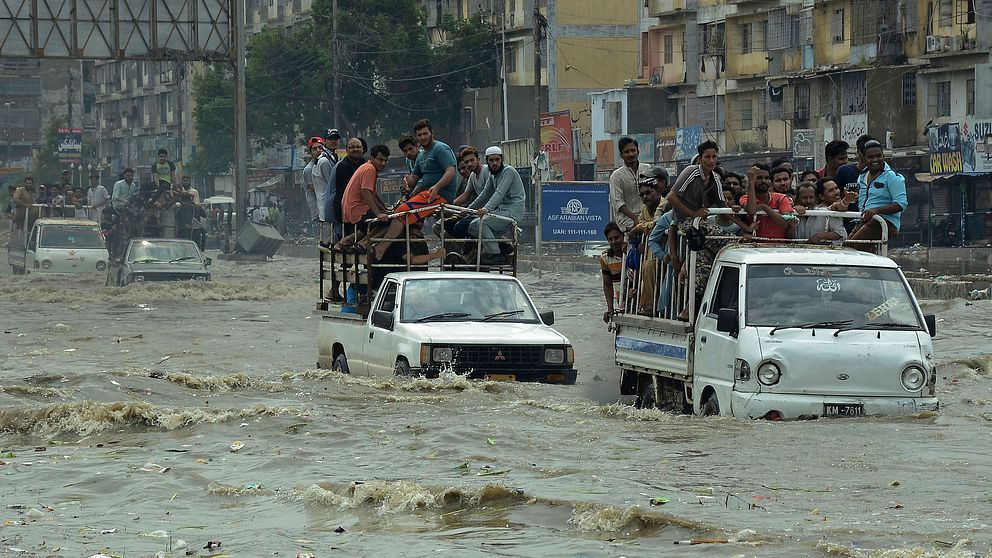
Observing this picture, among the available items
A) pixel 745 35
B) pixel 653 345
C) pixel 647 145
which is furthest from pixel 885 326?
pixel 647 145

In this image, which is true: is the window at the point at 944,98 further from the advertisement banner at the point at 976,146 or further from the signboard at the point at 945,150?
the advertisement banner at the point at 976,146

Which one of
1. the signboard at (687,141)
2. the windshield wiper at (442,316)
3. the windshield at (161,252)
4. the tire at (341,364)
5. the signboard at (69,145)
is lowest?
the tire at (341,364)

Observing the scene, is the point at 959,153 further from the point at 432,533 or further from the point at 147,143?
the point at 147,143

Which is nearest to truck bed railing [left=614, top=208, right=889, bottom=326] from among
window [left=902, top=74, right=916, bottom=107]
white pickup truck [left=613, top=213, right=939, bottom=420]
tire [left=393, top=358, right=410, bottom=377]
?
white pickup truck [left=613, top=213, right=939, bottom=420]

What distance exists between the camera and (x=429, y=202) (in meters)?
16.1

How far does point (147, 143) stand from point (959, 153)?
70709 mm

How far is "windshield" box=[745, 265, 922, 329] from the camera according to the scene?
11305 mm

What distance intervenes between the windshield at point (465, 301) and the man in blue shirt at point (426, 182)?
118cm

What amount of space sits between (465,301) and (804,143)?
126 ft

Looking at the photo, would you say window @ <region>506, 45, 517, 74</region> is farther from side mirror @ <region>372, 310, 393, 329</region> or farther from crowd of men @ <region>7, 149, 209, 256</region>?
side mirror @ <region>372, 310, 393, 329</region>

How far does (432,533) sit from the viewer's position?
8477mm

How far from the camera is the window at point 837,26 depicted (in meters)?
52.1

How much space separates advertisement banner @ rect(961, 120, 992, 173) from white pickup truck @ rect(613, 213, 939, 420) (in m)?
34.5

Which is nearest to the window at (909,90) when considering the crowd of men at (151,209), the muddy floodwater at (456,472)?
the crowd of men at (151,209)
